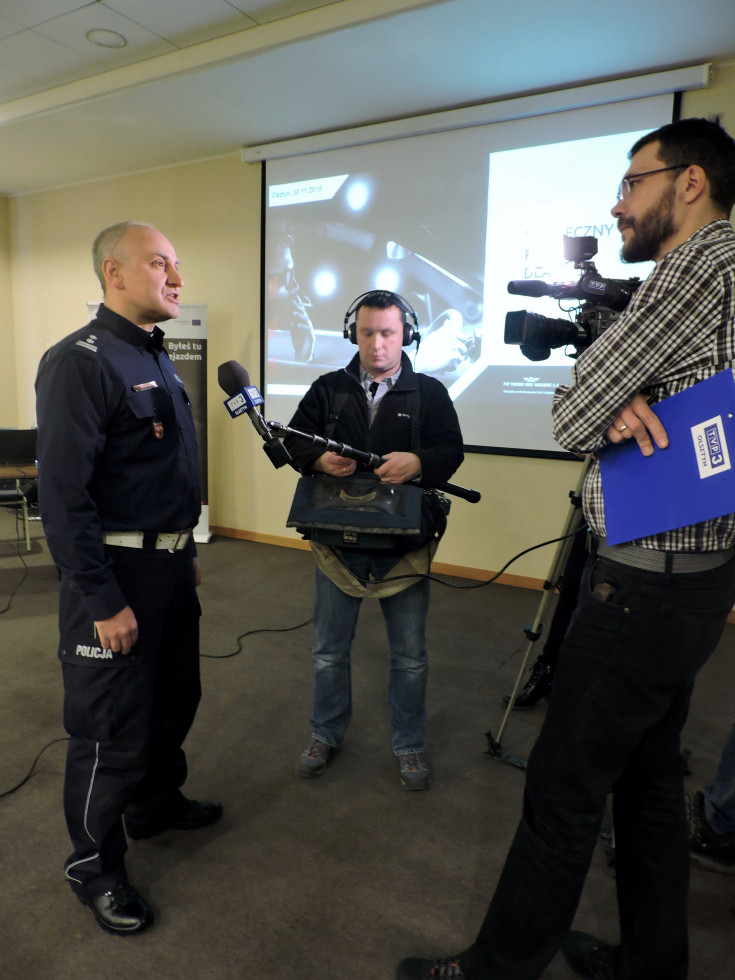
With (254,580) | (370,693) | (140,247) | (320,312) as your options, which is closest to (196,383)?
(320,312)

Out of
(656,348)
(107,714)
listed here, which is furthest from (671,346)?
(107,714)

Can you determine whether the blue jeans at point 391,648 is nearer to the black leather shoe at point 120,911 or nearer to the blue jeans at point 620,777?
the black leather shoe at point 120,911

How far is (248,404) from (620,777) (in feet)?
3.69

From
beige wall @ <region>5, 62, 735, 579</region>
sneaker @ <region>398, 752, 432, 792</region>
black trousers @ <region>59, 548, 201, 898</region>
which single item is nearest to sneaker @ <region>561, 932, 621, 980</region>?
sneaker @ <region>398, 752, 432, 792</region>

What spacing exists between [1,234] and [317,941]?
798 centimetres

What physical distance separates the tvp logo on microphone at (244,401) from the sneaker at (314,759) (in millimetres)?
1273

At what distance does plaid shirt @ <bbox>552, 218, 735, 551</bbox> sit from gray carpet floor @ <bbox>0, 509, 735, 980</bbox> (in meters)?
1.13

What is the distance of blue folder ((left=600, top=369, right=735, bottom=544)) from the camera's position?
A: 35.3 inches

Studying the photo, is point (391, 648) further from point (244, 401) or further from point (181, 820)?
point (244, 401)

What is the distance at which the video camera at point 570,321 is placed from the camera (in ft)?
4.21

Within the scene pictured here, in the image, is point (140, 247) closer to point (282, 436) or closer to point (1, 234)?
point (282, 436)

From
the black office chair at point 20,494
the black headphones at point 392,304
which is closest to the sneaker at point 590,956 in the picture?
the black headphones at point 392,304

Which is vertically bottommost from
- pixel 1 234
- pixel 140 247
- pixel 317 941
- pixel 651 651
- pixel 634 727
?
pixel 317 941

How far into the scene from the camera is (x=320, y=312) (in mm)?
5121
